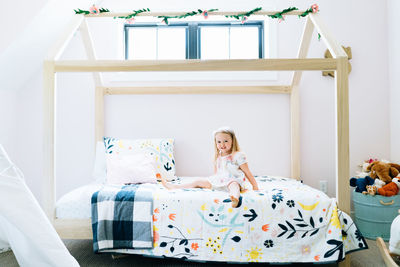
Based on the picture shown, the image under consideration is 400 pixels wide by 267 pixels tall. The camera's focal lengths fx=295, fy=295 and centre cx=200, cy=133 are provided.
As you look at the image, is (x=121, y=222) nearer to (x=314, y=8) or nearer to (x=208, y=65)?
(x=208, y=65)

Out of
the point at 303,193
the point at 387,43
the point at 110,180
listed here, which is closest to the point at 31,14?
the point at 110,180

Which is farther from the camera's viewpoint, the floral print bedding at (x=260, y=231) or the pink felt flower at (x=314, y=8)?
the pink felt flower at (x=314, y=8)

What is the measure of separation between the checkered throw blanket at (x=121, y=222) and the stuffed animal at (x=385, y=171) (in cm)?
166

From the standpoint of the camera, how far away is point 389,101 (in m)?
2.49

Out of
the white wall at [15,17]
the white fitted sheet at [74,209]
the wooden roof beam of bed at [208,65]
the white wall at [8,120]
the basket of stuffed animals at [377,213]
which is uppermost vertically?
the white wall at [15,17]

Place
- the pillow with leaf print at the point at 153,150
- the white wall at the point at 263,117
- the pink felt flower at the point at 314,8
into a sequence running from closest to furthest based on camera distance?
the pink felt flower at the point at 314,8, the pillow with leaf print at the point at 153,150, the white wall at the point at 263,117

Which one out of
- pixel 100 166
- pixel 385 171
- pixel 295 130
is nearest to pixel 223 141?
pixel 295 130

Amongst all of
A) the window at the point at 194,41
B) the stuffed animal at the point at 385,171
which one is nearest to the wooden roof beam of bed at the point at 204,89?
the window at the point at 194,41

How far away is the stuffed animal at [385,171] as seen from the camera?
6.88 ft

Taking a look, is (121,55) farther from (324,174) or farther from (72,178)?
(324,174)

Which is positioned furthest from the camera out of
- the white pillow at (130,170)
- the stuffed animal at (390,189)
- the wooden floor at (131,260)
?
the stuffed animal at (390,189)

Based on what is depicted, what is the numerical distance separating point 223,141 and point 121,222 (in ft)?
2.50

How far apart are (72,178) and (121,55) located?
115cm

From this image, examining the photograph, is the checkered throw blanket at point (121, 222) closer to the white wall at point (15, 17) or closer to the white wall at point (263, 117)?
the white wall at point (263, 117)
